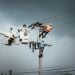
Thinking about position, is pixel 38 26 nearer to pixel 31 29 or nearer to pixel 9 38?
pixel 31 29

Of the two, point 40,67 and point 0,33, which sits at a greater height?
point 0,33

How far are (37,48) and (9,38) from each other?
282 cm

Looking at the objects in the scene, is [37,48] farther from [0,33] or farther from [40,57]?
[0,33]

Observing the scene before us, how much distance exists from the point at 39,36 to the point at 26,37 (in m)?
1.23

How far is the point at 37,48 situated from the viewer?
103 ft

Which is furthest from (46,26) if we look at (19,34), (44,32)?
(19,34)

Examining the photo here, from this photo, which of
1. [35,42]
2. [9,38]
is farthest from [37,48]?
[9,38]

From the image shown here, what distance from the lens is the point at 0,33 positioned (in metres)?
31.6

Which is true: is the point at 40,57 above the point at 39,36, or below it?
below

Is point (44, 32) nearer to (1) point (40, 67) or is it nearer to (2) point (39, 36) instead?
(2) point (39, 36)

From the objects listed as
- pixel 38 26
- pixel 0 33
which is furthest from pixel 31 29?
pixel 0 33

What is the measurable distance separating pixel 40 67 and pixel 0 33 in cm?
501

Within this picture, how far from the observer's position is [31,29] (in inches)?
1268

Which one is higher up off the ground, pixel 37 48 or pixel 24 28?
pixel 24 28
